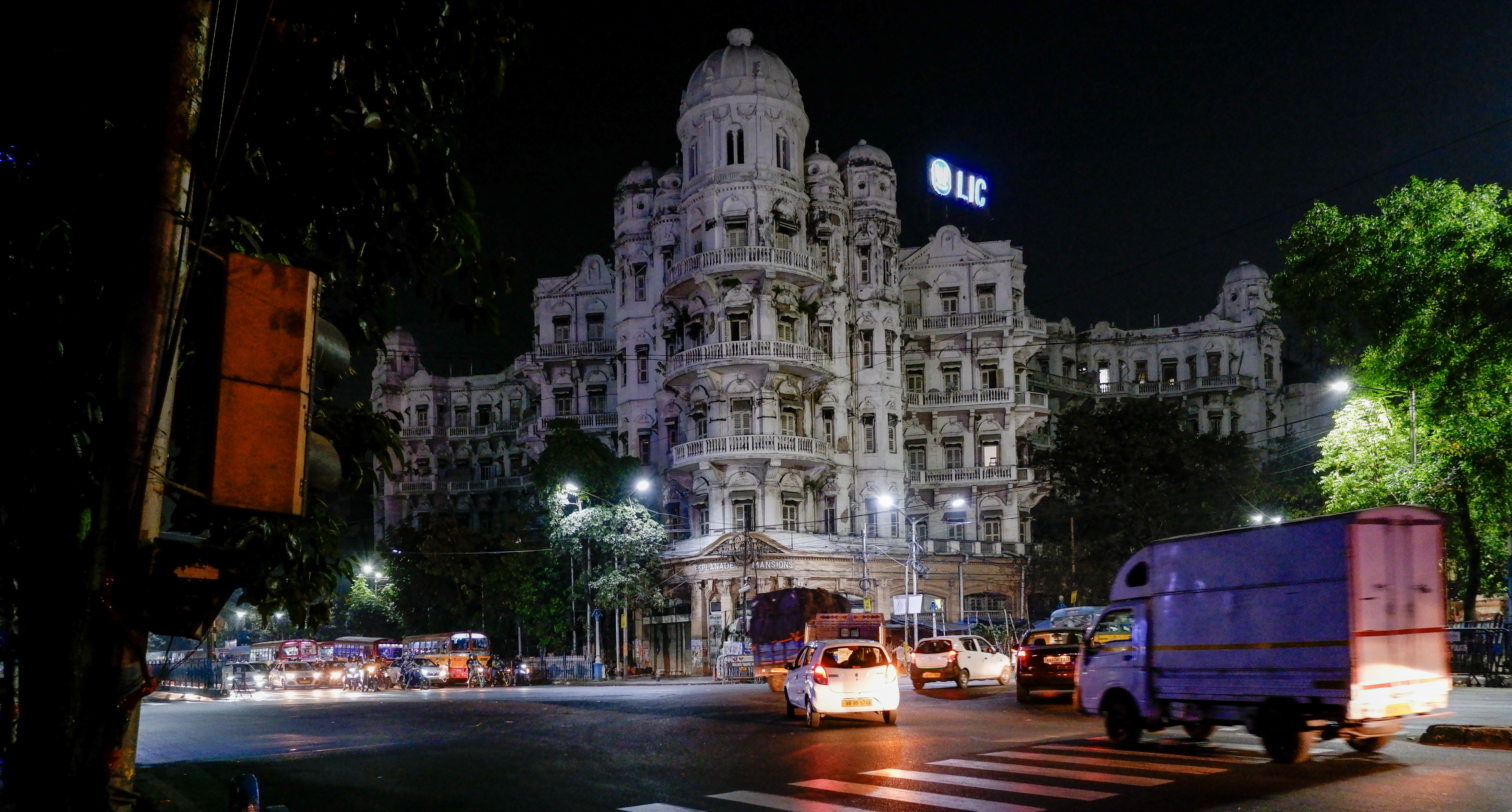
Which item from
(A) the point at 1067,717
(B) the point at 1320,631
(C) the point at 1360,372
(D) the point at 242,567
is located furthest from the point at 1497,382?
(D) the point at 242,567

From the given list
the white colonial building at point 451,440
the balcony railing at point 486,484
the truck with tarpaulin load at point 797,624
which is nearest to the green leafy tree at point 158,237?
the truck with tarpaulin load at point 797,624

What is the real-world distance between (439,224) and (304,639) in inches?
2430

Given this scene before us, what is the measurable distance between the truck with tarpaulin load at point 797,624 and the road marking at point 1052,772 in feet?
74.4

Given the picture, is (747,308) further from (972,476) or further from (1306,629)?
(1306,629)

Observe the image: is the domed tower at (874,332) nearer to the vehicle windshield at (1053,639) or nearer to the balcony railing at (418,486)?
the balcony railing at (418,486)

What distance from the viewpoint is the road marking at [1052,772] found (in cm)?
1295

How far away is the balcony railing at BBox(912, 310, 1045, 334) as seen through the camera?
63.8 metres

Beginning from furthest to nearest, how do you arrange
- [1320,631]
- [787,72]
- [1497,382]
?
[787,72]
[1497,382]
[1320,631]

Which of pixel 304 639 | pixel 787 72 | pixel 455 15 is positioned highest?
pixel 787 72

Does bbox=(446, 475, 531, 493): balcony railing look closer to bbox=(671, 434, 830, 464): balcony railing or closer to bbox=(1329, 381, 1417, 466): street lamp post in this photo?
bbox=(671, 434, 830, 464): balcony railing

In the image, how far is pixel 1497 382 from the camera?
96.9 ft

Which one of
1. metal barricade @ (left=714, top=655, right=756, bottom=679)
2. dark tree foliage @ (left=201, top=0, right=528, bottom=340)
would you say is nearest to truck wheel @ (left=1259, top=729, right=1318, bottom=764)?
dark tree foliage @ (left=201, top=0, right=528, bottom=340)

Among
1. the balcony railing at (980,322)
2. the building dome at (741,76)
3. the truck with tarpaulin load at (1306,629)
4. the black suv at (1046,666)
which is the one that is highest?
the building dome at (741,76)

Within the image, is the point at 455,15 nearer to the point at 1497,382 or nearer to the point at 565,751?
the point at 565,751
